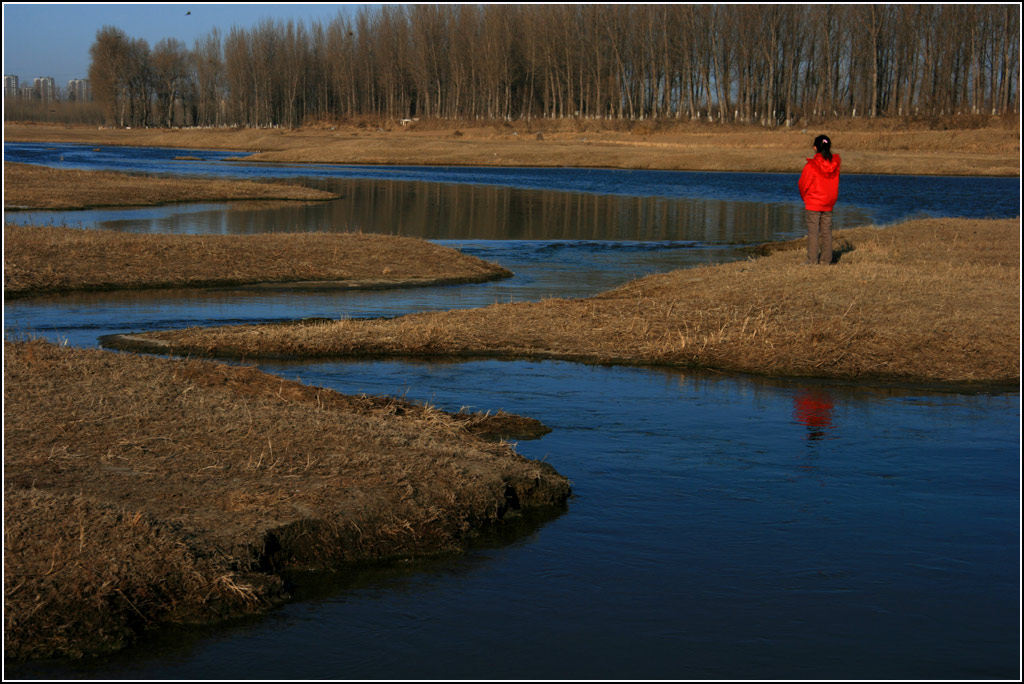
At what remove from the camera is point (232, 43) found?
165875 millimetres

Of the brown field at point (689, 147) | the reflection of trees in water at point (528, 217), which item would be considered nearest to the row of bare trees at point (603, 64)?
the brown field at point (689, 147)

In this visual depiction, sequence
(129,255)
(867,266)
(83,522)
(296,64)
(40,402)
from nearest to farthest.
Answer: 1. (83,522)
2. (40,402)
3. (867,266)
4. (129,255)
5. (296,64)

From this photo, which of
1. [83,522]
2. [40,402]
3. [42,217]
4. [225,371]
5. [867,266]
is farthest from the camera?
[42,217]

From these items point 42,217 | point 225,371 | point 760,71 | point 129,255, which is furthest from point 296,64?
point 225,371

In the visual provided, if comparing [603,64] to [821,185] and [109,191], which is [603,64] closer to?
[109,191]

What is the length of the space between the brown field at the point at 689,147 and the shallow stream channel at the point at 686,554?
61070mm

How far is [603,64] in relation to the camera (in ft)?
419

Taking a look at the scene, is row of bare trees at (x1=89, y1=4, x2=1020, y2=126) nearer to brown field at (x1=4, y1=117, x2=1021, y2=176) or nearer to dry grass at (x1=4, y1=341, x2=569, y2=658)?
brown field at (x1=4, y1=117, x2=1021, y2=176)

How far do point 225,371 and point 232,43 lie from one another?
16438 cm

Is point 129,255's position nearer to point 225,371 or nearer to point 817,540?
point 225,371

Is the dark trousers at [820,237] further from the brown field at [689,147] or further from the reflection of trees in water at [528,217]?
the brown field at [689,147]

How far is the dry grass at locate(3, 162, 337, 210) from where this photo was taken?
39844 millimetres

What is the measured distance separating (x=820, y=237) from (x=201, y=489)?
593 inches

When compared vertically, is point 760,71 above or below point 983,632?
above
